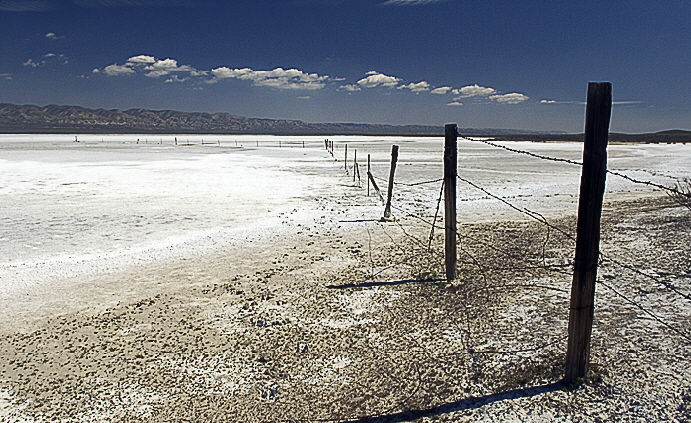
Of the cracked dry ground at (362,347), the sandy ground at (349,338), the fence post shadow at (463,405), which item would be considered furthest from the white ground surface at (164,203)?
the fence post shadow at (463,405)

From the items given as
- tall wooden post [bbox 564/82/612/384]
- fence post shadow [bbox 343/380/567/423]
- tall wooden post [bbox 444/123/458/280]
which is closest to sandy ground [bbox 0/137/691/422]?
fence post shadow [bbox 343/380/567/423]

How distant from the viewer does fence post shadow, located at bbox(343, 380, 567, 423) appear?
4.18 m

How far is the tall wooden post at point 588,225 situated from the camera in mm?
3904

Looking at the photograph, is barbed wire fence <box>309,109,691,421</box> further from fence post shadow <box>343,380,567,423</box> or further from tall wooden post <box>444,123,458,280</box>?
tall wooden post <box>444,123,458,280</box>

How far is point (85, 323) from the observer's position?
6.21 metres

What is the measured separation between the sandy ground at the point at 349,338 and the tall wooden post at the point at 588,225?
363 mm

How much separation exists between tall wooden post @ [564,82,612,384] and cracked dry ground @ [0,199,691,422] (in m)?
0.37

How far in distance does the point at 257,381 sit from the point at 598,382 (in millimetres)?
3194

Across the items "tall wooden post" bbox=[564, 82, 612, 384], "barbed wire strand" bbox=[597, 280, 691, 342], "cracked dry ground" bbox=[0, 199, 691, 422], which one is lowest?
"cracked dry ground" bbox=[0, 199, 691, 422]

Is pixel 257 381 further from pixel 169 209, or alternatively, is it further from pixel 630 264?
pixel 169 209

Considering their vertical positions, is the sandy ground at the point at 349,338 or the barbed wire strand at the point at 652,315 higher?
the barbed wire strand at the point at 652,315

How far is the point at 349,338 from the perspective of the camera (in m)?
5.67

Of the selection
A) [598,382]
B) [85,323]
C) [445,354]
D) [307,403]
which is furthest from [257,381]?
[598,382]

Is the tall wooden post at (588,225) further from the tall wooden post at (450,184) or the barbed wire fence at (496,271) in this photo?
the tall wooden post at (450,184)
